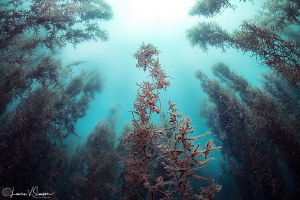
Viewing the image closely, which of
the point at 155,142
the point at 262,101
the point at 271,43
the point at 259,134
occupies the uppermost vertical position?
the point at 271,43

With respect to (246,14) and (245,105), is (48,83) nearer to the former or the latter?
(245,105)

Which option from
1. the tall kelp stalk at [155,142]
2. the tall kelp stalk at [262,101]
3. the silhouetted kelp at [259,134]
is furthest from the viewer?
the silhouetted kelp at [259,134]

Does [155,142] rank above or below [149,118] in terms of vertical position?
below

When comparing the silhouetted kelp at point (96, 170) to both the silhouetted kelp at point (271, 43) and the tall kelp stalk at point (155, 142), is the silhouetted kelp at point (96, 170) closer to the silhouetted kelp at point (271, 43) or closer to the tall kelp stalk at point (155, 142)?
the tall kelp stalk at point (155, 142)

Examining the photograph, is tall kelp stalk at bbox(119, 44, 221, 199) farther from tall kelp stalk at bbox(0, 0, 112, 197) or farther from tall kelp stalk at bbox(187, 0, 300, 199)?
tall kelp stalk at bbox(0, 0, 112, 197)

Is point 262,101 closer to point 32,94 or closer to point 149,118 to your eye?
point 149,118

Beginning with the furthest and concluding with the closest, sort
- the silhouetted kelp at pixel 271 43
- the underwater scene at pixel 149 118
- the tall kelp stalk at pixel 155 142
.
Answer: the silhouetted kelp at pixel 271 43 → the underwater scene at pixel 149 118 → the tall kelp stalk at pixel 155 142

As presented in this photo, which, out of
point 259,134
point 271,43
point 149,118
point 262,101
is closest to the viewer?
point 149,118

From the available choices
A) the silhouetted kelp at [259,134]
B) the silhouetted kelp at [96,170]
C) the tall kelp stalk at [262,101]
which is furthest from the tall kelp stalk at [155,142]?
the silhouetted kelp at [259,134]

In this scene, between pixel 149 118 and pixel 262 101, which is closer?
pixel 149 118

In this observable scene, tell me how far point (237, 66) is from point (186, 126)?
3666 centimetres

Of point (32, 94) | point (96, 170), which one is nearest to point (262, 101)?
point (96, 170)

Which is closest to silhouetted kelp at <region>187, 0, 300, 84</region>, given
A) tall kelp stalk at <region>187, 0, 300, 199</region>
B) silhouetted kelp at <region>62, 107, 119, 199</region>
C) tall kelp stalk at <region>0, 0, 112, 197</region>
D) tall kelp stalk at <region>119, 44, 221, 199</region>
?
tall kelp stalk at <region>187, 0, 300, 199</region>

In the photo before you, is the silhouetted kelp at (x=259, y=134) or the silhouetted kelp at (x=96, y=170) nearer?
the silhouetted kelp at (x=259, y=134)
